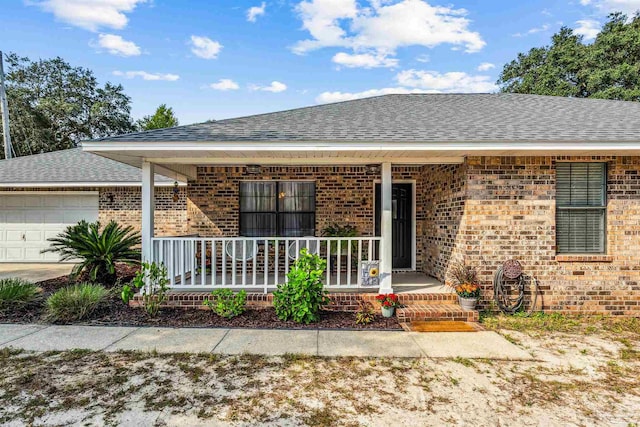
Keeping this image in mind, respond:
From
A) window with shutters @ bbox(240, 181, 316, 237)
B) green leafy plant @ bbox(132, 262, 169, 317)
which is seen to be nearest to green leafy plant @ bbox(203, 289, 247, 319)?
green leafy plant @ bbox(132, 262, 169, 317)

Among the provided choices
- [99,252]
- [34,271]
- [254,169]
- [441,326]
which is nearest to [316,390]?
[441,326]

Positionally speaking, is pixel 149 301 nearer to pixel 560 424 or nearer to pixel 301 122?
pixel 301 122

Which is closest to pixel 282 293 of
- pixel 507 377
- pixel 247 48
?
pixel 507 377

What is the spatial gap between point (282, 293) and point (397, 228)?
372cm

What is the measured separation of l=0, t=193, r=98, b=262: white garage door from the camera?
1040 centimetres

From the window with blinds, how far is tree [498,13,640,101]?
18515mm

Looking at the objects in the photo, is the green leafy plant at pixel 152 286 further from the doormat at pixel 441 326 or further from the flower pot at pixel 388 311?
the doormat at pixel 441 326

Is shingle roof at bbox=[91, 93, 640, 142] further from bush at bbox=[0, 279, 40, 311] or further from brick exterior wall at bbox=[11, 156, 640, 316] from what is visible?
bush at bbox=[0, 279, 40, 311]

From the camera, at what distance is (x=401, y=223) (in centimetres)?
791

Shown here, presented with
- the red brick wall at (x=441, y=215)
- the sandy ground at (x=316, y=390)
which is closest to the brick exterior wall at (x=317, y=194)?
the red brick wall at (x=441, y=215)

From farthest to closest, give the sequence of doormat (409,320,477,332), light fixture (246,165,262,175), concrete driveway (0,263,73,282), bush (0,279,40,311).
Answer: concrete driveway (0,263,73,282), light fixture (246,165,262,175), bush (0,279,40,311), doormat (409,320,477,332)

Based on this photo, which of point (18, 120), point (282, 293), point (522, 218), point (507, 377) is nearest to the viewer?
point (507, 377)

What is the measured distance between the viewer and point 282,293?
5.07 meters

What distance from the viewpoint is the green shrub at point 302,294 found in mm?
4922
